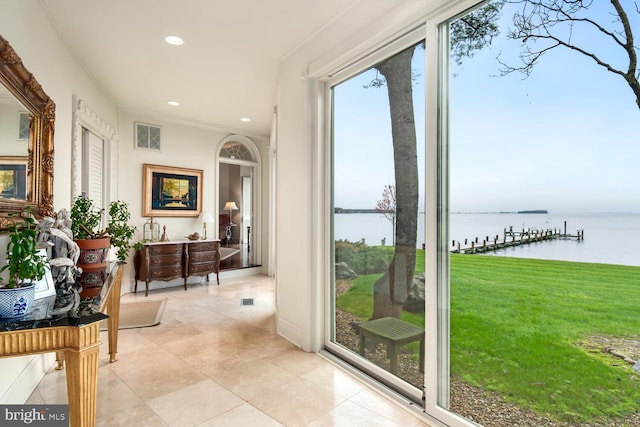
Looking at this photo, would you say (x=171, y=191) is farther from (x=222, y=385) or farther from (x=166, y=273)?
(x=222, y=385)

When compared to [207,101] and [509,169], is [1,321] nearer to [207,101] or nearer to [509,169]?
[509,169]

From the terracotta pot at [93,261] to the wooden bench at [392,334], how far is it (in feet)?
6.02

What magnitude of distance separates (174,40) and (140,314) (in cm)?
299

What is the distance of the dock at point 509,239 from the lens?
165 cm

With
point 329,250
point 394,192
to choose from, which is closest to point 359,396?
point 329,250

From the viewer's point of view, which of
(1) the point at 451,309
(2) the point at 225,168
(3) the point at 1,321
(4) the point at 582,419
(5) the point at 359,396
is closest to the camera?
(3) the point at 1,321

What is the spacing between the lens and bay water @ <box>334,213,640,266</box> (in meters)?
1.43

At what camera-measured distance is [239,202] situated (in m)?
6.53

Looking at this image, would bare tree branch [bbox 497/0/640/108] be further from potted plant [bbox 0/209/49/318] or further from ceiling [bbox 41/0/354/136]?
potted plant [bbox 0/209/49/318]

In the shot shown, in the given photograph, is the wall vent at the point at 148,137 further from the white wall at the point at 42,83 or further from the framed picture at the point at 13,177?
the framed picture at the point at 13,177

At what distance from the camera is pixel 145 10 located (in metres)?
2.61

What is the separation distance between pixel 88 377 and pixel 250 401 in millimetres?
1045

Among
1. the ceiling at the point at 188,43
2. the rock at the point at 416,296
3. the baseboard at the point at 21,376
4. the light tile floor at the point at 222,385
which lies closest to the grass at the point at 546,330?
the rock at the point at 416,296

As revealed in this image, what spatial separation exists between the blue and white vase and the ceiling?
2.14m
